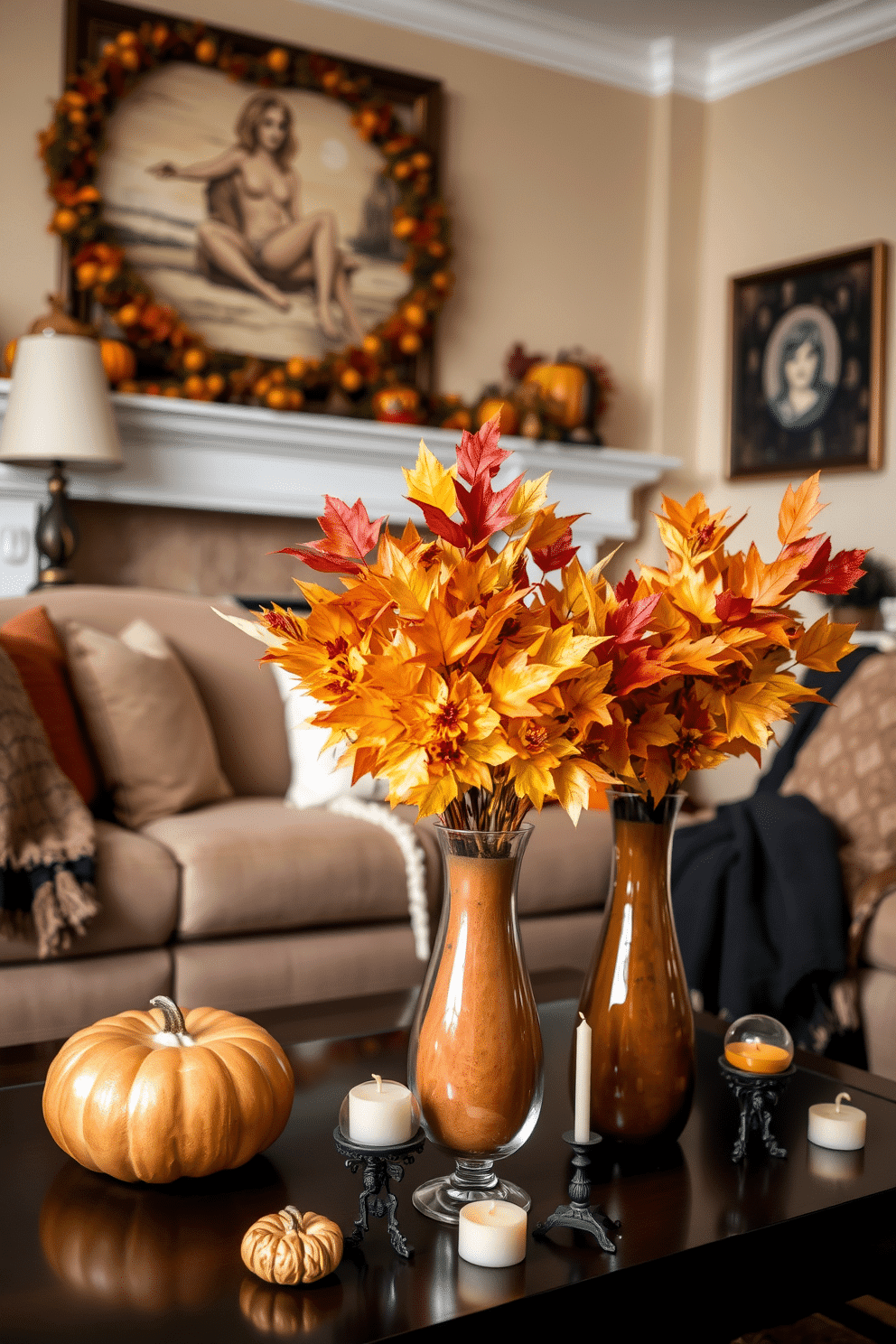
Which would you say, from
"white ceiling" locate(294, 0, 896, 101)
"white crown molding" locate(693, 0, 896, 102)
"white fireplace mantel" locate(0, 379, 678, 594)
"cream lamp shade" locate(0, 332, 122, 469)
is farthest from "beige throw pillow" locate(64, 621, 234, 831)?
"white crown molding" locate(693, 0, 896, 102)

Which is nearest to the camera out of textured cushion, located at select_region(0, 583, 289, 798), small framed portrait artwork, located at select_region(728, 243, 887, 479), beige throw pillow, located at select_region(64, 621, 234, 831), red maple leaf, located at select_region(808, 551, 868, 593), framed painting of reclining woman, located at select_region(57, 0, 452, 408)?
red maple leaf, located at select_region(808, 551, 868, 593)

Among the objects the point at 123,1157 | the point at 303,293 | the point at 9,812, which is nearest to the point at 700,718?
the point at 123,1157

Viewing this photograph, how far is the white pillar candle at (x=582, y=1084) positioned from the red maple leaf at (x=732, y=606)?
13.8 inches

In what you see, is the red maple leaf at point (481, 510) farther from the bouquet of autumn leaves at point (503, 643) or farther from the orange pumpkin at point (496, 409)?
the orange pumpkin at point (496, 409)

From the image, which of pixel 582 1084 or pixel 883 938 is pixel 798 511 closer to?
pixel 582 1084

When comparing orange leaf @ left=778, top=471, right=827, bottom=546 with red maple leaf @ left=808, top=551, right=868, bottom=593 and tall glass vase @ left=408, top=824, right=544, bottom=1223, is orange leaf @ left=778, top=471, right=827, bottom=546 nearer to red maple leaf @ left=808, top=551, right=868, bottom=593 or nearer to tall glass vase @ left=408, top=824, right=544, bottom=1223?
red maple leaf @ left=808, top=551, right=868, bottom=593

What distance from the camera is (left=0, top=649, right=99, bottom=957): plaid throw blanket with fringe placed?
6.73 feet

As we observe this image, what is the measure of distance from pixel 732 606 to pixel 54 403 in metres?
2.53

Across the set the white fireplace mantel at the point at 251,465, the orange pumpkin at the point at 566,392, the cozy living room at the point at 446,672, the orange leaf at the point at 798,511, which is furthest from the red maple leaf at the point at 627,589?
the orange pumpkin at the point at 566,392

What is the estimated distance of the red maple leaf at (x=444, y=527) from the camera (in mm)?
863

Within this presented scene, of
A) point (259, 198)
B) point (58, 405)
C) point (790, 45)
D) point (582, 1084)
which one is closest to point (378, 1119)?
→ point (582, 1084)

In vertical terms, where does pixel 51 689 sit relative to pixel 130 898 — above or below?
above

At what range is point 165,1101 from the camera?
103cm

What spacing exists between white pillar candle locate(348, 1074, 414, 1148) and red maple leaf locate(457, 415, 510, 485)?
45cm
